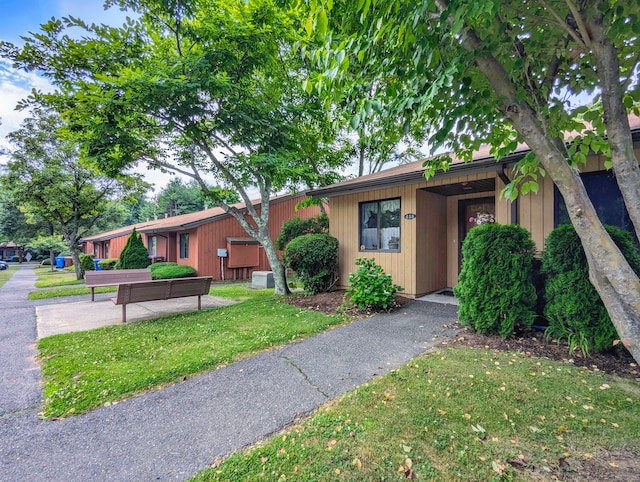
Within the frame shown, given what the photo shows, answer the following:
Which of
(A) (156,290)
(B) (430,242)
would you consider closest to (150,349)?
(A) (156,290)

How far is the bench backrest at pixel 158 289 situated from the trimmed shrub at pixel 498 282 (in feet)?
17.3

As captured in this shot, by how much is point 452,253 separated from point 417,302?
6.91 feet

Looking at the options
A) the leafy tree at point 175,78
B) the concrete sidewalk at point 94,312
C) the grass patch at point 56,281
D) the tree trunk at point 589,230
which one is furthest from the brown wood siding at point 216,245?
the tree trunk at point 589,230

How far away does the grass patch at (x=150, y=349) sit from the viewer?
3.10 meters

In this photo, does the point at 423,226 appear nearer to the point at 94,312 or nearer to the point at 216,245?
the point at 94,312

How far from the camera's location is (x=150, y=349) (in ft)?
14.0

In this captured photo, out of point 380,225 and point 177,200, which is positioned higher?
point 177,200

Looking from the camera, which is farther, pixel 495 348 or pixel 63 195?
pixel 63 195

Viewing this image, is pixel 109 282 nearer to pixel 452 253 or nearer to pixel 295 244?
pixel 295 244

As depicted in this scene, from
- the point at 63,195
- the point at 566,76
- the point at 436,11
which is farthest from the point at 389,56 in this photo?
the point at 63,195

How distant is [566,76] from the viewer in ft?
11.3

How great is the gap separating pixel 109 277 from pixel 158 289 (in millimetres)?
3580

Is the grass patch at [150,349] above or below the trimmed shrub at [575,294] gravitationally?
below

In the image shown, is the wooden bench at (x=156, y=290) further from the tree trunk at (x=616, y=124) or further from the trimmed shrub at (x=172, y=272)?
the trimmed shrub at (x=172, y=272)
